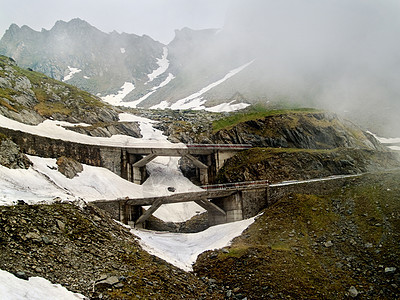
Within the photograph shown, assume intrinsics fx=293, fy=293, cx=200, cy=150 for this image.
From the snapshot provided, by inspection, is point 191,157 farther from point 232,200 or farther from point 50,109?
point 50,109

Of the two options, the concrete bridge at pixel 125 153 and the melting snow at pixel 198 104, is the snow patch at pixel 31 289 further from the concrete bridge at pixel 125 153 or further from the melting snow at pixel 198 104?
the melting snow at pixel 198 104

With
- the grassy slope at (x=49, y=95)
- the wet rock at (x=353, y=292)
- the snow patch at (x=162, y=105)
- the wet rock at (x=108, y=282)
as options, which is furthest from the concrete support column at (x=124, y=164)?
the snow patch at (x=162, y=105)

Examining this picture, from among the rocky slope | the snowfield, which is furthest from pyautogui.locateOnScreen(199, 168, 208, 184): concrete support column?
the rocky slope

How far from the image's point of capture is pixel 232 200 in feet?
127

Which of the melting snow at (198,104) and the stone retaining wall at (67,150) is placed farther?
the melting snow at (198,104)

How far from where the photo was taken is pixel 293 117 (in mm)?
57375

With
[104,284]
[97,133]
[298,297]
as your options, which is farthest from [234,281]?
[97,133]

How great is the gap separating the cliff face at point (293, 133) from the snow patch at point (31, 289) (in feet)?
155

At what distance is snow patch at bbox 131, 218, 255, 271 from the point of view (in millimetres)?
22078

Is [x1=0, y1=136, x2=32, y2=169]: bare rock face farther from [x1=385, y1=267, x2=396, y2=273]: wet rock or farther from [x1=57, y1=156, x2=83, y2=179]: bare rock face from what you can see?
[x1=385, y1=267, x2=396, y2=273]: wet rock

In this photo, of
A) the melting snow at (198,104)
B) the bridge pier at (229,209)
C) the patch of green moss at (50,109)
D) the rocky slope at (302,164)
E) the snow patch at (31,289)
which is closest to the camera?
the snow patch at (31,289)

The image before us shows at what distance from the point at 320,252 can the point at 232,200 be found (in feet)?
55.3

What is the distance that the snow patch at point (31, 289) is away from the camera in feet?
31.2

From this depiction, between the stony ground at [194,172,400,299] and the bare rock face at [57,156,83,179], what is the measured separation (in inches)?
735
